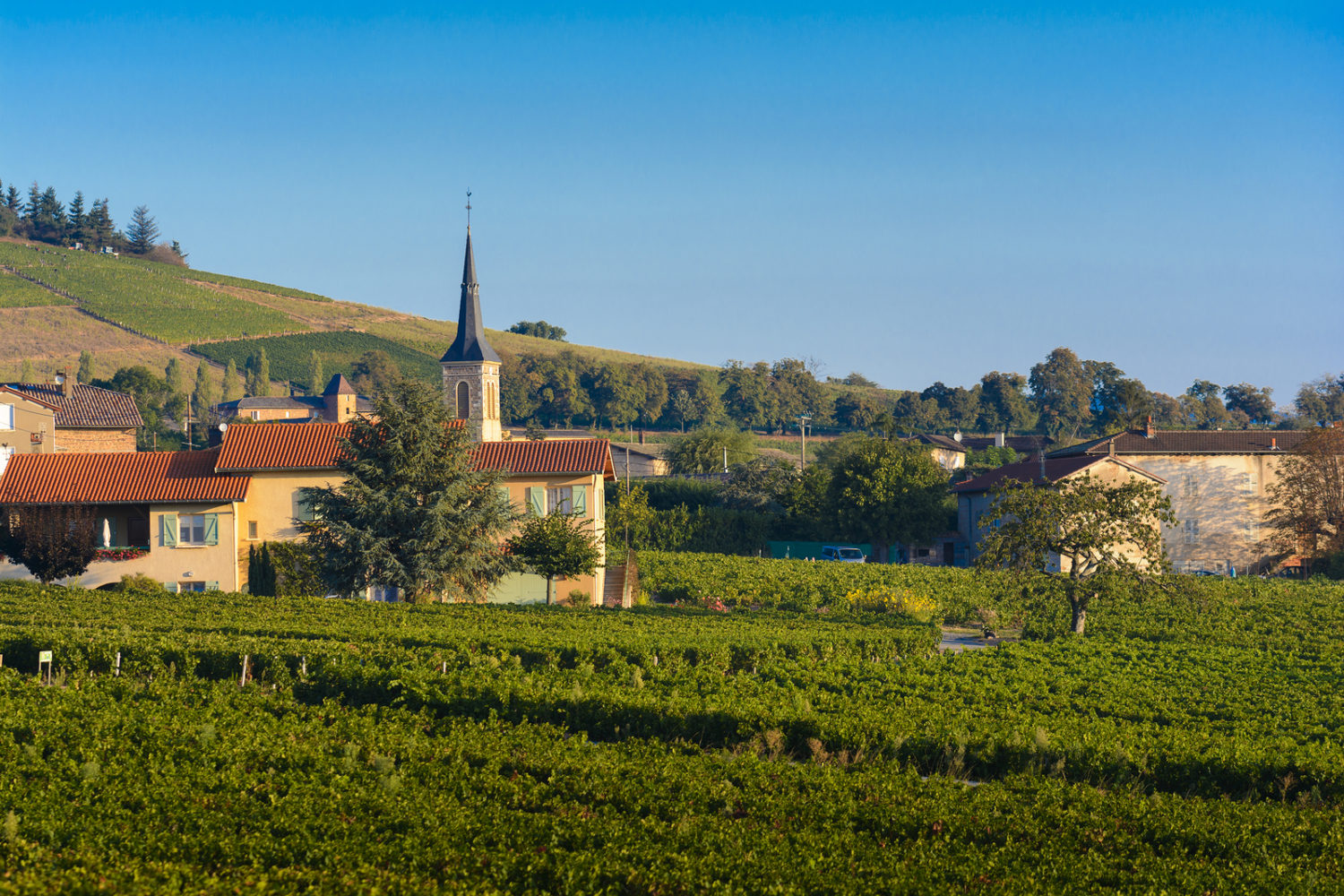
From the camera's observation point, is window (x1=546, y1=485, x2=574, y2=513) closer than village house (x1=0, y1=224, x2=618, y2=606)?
No

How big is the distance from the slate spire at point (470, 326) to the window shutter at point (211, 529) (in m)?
25.6

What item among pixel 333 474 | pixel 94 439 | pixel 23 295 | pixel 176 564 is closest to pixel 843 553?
pixel 333 474

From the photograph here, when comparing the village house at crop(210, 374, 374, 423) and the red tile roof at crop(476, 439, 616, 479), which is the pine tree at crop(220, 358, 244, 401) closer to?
the village house at crop(210, 374, 374, 423)

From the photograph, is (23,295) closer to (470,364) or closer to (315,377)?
(315,377)

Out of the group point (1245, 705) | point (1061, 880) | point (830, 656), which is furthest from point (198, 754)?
point (1245, 705)

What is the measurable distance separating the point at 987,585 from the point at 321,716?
31.3 m

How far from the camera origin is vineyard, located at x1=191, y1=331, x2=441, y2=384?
133000 mm

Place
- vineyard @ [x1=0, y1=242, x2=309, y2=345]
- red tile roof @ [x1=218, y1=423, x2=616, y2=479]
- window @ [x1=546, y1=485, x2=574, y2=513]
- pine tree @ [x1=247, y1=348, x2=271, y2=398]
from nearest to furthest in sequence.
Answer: red tile roof @ [x1=218, y1=423, x2=616, y2=479] < window @ [x1=546, y1=485, x2=574, y2=513] < pine tree @ [x1=247, y1=348, x2=271, y2=398] < vineyard @ [x1=0, y1=242, x2=309, y2=345]

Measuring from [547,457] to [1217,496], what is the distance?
39.3 m

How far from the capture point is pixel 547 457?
38.5m

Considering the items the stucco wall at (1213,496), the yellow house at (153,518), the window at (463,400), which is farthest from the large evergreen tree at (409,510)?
the stucco wall at (1213,496)

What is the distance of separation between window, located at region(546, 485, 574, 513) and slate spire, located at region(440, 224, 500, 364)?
24.0 m

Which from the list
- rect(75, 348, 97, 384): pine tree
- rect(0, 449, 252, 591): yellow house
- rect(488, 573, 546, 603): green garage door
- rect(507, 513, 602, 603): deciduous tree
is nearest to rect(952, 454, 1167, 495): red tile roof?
rect(507, 513, 602, 603): deciduous tree

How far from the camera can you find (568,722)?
16.7 metres
